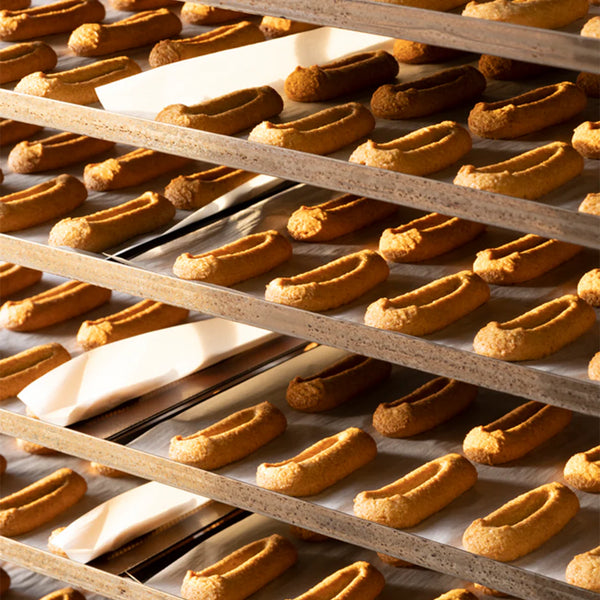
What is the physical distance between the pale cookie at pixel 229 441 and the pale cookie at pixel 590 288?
2.36ft

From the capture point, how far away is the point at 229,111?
2516 mm

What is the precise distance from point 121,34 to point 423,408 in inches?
44.1

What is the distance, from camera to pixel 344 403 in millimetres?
2801

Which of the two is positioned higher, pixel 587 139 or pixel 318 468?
pixel 587 139

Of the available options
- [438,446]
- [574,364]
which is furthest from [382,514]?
[574,364]

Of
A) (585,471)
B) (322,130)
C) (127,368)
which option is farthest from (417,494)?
(127,368)

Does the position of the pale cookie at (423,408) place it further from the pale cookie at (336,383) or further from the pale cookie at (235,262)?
the pale cookie at (235,262)

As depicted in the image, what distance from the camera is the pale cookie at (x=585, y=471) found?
2383 millimetres

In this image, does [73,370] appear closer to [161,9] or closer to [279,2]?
[161,9]

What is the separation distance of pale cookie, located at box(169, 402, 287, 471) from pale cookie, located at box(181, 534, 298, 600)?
0.24 meters

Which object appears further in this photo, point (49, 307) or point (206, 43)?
point (49, 307)

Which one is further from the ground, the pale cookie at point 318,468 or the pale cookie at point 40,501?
the pale cookie at point 318,468

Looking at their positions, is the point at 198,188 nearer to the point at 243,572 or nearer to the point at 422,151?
the point at 422,151

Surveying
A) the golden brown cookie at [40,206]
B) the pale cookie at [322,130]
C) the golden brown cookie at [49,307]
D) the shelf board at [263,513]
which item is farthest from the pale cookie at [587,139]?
the golden brown cookie at [49,307]
